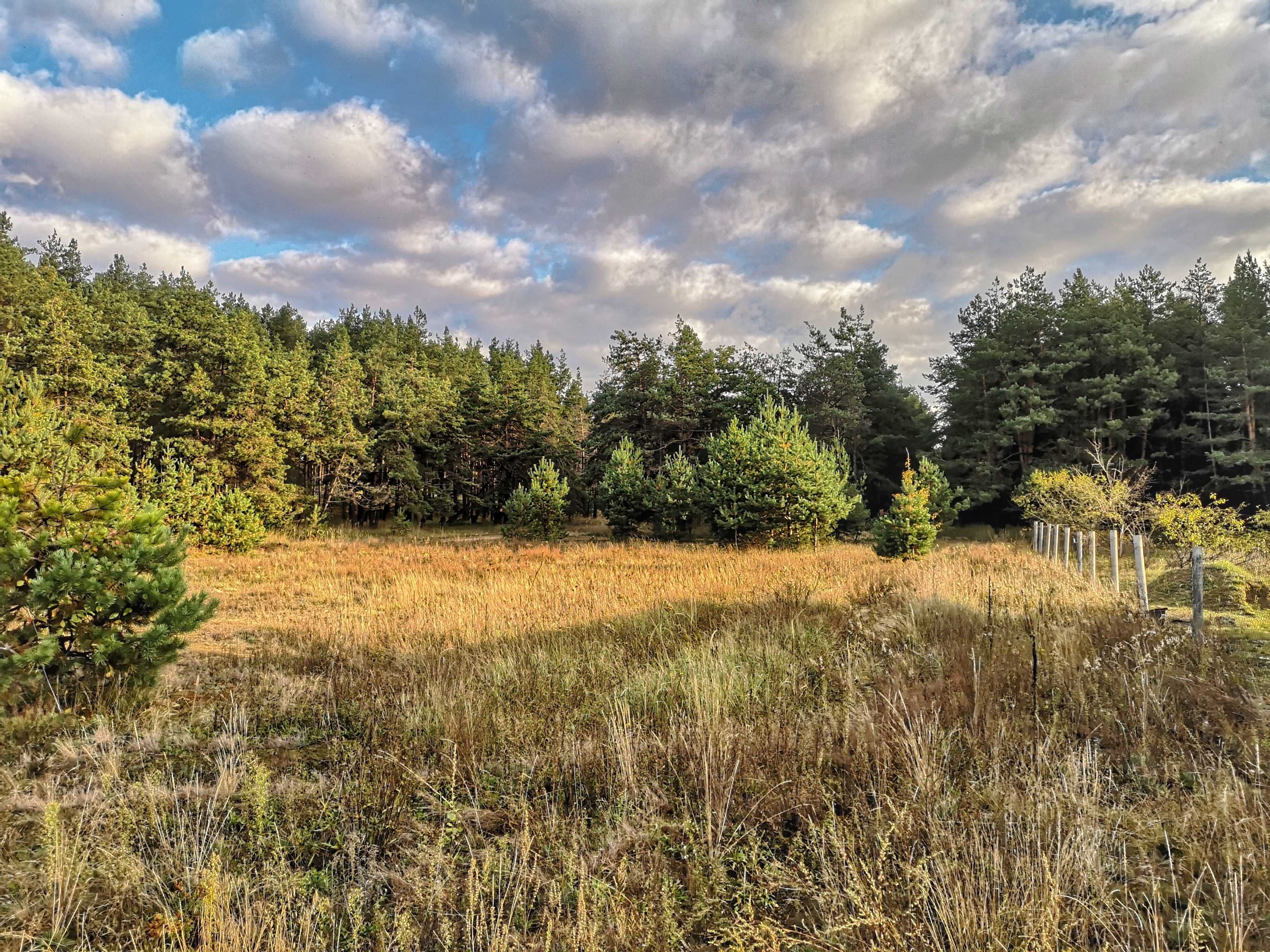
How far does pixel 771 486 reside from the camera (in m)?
20.5

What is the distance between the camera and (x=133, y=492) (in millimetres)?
7492

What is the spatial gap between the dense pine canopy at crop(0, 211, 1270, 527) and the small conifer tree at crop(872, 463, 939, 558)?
7773 millimetres

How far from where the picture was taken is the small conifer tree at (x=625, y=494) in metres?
26.9

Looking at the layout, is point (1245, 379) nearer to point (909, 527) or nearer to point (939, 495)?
point (939, 495)

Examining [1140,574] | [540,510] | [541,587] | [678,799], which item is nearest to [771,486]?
[540,510]

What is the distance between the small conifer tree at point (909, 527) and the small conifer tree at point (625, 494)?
38.9 ft

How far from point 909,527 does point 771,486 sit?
5.38 metres

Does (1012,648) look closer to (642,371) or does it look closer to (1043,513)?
(1043,513)

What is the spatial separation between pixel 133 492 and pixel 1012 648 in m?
10.3

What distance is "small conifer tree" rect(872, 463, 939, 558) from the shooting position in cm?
1598

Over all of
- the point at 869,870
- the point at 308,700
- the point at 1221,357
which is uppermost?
the point at 1221,357

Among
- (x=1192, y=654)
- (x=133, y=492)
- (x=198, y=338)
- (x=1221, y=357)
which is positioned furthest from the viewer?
(x=198, y=338)

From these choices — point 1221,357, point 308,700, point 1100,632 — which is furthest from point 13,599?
point 1221,357

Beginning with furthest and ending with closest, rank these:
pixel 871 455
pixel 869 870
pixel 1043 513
→ pixel 871 455, pixel 1043 513, pixel 869 870
